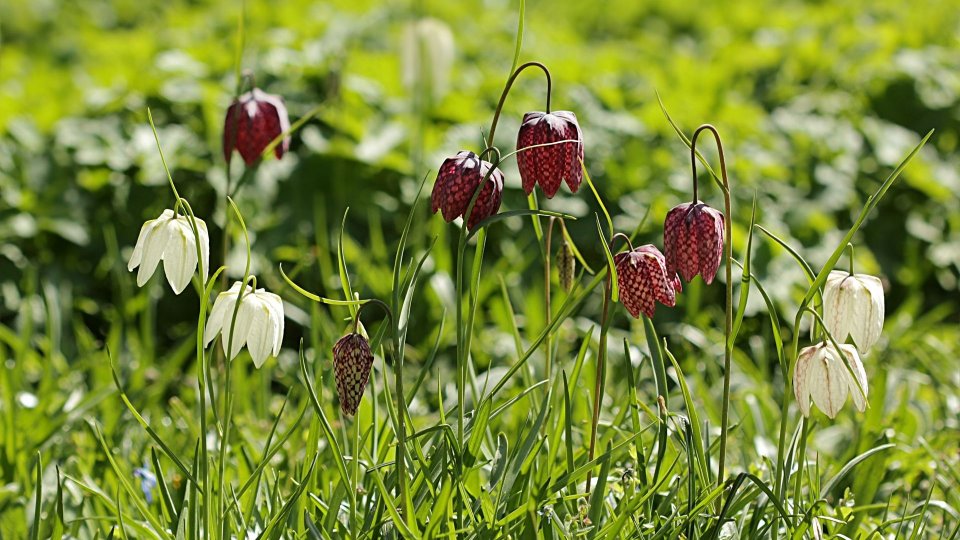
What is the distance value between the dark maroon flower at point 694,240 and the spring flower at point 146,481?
98cm

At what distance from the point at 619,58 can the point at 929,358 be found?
175 centimetres

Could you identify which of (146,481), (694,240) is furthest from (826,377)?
(146,481)

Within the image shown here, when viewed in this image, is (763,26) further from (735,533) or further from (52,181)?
(735,533)

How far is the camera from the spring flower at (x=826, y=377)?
1479 millimetres

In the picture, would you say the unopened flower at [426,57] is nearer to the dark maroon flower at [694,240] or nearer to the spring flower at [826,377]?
the dark maroon flower at [694,240]

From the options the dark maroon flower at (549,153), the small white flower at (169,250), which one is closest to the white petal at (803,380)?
the dark maroon flower at (549,153)

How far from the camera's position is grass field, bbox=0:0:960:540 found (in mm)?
1597

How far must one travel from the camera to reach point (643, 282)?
154 cm

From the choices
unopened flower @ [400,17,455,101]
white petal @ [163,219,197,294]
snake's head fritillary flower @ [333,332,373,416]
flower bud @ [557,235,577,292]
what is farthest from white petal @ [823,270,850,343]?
unopened flower @ [400,17,455,101]

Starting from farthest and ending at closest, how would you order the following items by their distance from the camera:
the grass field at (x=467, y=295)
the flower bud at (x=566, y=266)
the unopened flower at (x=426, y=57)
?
the unopened flower at (x=426, y=57)
the flower bud at (x=566, y=266)
the grass field at (x=467, y=295)

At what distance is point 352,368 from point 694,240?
1.50 feet

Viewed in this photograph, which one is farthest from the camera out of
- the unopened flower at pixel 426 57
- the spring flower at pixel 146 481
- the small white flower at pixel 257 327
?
the unopened flower at pixel 426 57

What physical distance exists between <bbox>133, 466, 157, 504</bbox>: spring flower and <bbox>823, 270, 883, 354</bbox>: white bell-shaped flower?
1.13m

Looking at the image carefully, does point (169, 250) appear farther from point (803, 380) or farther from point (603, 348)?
point (803, 380)
